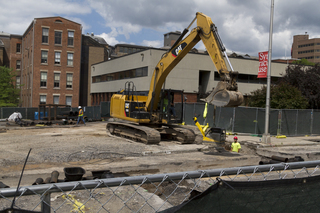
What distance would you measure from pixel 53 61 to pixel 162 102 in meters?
35.7

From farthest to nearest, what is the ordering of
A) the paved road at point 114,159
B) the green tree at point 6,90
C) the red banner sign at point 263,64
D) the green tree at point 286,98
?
the green tree at point 6,90 → the green tree at point 286,98 → the red banner sign at point 263,64 → the paved road at point 114,159

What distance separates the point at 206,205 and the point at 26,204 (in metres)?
4.15

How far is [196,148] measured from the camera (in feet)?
43.3

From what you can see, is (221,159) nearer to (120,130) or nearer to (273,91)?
(120,130)

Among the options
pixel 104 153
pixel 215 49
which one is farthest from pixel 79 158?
pixel 215 49

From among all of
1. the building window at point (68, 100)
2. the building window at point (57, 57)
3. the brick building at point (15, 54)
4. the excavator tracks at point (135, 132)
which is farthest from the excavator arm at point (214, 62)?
the brick building at point (15, 54)

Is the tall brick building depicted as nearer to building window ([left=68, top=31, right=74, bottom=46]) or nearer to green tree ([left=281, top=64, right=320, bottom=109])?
building window ([left=68, top=31, right=74, bottom=46])

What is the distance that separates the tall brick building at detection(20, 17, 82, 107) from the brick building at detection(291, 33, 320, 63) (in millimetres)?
113786

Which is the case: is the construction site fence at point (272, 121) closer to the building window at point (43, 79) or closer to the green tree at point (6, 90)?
the building window at point (43, 79)

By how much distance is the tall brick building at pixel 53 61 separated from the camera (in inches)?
1756

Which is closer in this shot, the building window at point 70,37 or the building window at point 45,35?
the building window at point 45,35

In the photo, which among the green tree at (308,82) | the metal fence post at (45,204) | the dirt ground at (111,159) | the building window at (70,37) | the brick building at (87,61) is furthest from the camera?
the brick building at (87,61)

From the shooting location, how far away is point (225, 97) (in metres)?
9.37

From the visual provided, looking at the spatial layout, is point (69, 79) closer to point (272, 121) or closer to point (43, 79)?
point (43, 79)
